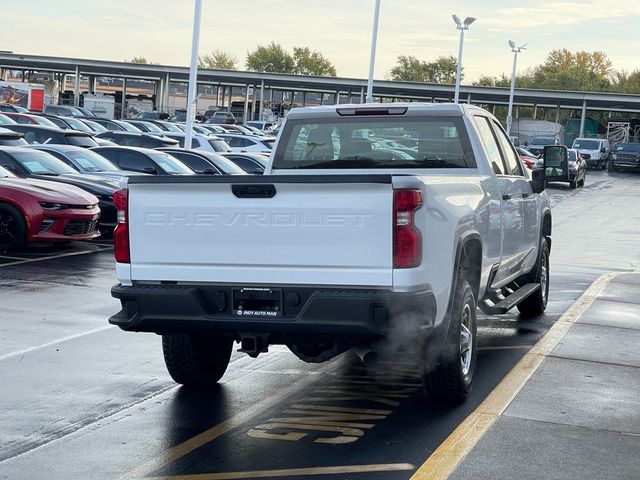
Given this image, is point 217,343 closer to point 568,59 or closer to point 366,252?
point 366,252

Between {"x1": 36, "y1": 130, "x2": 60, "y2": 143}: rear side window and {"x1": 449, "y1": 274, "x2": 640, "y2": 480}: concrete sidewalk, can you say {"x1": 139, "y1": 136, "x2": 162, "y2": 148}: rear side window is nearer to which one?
{"x1": 36, "y1": 130, "x2": 60, "y2": 143}: rear side window

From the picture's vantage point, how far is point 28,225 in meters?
15.4

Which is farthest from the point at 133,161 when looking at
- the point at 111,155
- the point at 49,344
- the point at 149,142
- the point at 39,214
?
the point at 49,344

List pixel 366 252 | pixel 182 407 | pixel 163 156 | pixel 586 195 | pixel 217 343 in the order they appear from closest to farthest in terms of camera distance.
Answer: pixel 366 252
pixel 182 407
pixel 217 343
pixel 163 156
pixel 586 195

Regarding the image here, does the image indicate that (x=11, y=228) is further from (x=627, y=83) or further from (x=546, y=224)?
(x=627, y=83)

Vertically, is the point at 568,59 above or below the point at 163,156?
above

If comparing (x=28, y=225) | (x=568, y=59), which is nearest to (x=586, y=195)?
(x=28, y=225)

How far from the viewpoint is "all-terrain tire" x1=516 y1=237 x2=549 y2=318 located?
11.2m

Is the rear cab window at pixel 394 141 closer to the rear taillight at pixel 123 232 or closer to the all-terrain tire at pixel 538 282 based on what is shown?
the rear taillight at pixel 123 232

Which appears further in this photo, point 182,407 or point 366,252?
point 182,407

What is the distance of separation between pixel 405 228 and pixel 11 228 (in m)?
10.3

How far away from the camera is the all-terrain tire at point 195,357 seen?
25.2ft

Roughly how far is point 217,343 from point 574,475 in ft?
10.1

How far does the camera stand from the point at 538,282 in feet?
36.5
